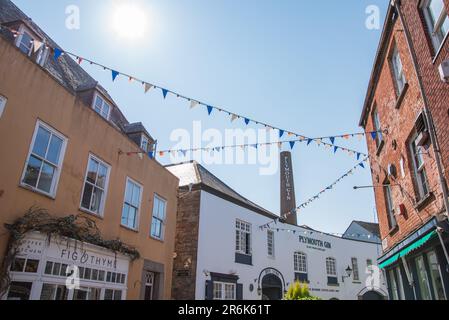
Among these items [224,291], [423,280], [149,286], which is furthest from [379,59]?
[224,291]

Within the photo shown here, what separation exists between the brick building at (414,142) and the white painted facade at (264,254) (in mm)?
7288

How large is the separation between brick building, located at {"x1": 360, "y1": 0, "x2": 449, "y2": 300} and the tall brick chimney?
17.2m

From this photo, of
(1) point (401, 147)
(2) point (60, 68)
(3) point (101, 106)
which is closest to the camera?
(1) point (401, 147)

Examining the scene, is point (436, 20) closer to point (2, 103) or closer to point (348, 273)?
point (2, 103)

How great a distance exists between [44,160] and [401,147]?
8.47m

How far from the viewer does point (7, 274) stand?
21.2 ft

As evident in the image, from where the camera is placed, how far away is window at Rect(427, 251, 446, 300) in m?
6.96

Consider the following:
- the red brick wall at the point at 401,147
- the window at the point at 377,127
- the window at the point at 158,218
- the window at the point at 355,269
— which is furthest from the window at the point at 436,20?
the window at the point at 355,269

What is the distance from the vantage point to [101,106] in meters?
10.9

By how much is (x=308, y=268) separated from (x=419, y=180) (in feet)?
51.9

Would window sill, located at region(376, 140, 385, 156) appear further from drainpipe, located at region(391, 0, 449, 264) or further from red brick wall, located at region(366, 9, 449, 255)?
drainpipe, located at region(391, 0, 449, 264)

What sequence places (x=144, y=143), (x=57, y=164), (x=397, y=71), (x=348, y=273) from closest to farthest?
1. (x=57, y=164)
2. (x=397, y=71)
3. (x=144, y=143)
4. (x=348, y=273)

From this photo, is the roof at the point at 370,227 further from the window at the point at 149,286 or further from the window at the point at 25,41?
the window at the point at 25,41
